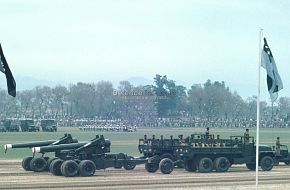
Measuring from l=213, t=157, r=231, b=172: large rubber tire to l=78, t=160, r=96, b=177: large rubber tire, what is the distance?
583 cm

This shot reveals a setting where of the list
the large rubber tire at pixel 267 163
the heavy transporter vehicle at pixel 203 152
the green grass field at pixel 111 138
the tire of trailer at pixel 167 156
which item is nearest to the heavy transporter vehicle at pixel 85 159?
the tire of trailer at pixel 167 156

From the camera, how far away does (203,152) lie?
35156 millimetres

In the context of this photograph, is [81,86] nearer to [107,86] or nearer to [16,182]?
[107,86]

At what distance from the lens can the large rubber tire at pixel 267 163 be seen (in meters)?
36.7

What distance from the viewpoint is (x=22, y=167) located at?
3588 cm

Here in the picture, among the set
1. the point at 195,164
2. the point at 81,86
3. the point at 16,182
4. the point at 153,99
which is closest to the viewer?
the point at 16,182

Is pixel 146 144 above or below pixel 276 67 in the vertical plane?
below

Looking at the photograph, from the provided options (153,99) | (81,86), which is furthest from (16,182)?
(81,86)

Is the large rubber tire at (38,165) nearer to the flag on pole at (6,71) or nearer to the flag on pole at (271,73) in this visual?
the flag on pole at (271,73)

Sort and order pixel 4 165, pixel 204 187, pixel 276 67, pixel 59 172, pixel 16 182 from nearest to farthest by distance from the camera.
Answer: pixel 276 67, pixel 204 187, pixel 16 182, pixel 59 172, pixel 4 165

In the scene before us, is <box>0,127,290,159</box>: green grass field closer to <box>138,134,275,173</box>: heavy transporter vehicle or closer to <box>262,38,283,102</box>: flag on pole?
<box>138,134,275,173</box>: heavy transporter vehicle

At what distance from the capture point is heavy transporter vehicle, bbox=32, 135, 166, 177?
31922mm

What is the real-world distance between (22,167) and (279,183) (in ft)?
39.0

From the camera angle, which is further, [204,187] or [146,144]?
[146,144]
